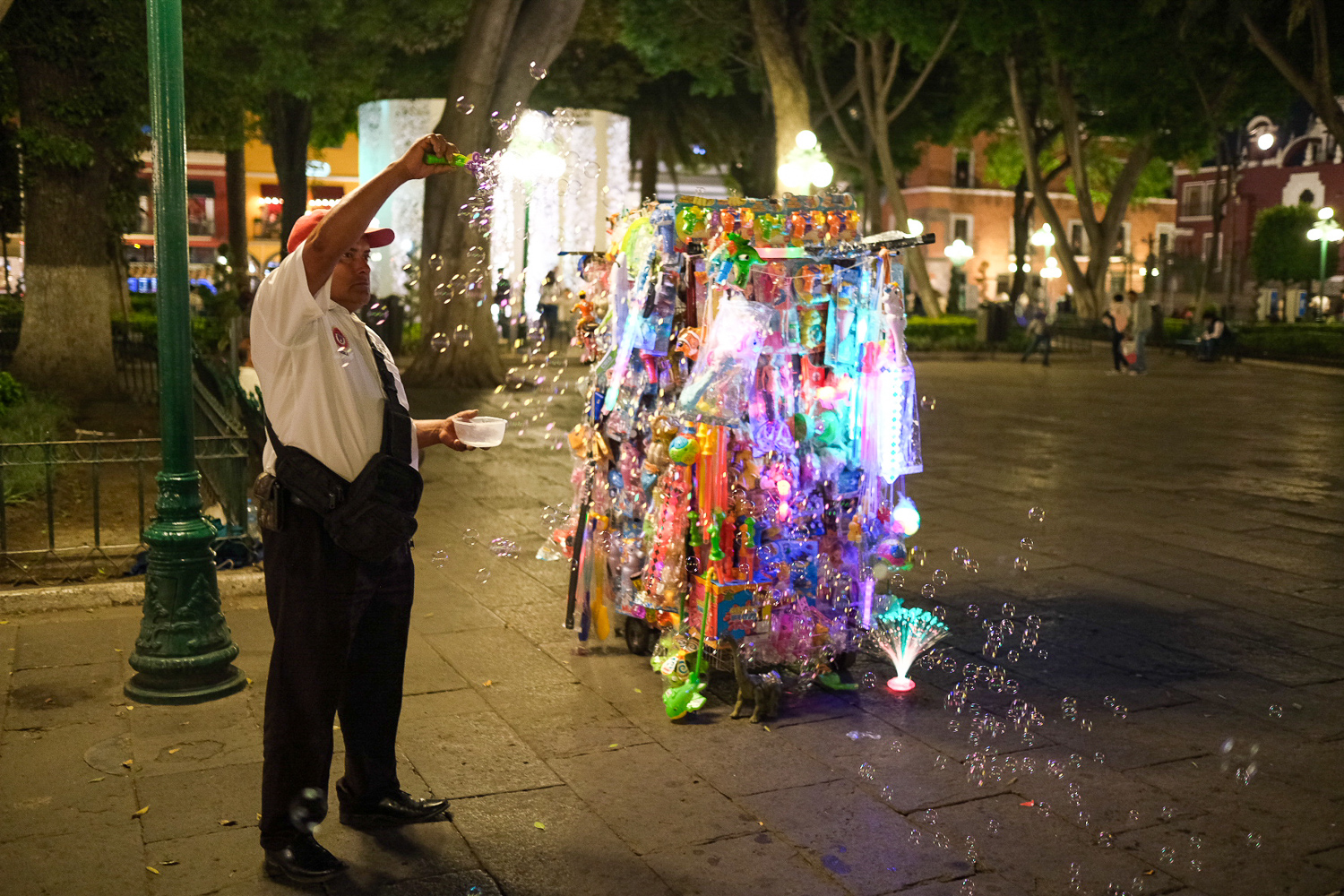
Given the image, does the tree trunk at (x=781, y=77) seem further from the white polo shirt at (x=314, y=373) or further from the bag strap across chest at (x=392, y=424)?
the white polo shirt at (x=314, y=373)

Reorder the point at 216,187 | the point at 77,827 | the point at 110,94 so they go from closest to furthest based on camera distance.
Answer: the point at 77,827
the point at 110,94
the point at 216,187

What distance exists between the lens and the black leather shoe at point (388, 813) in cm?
386

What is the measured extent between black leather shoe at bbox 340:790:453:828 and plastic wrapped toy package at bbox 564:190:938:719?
1245 millimetres

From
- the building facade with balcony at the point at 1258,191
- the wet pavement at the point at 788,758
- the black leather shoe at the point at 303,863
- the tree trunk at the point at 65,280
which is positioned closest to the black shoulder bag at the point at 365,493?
the black leather shoe at the point at 303,863

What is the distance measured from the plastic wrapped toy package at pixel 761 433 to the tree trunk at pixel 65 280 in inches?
450

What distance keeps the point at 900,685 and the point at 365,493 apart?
269 cm

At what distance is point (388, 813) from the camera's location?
387cm

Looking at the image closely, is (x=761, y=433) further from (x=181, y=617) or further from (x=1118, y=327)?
(x=1118, y=327)

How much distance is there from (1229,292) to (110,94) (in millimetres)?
47565

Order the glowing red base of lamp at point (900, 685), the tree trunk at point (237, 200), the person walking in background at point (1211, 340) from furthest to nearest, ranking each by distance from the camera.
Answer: the person walking in background at point (1211, 340) → the tree trunk at point (237, 200) → the glowing red base of lamp at point (900, 685)

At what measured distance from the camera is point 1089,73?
2775 cm

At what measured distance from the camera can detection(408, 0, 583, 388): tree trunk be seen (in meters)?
16.2

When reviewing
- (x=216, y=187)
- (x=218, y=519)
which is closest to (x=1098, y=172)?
(x=216, y=187)

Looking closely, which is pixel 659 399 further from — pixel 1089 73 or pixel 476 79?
pixel 1089 73
